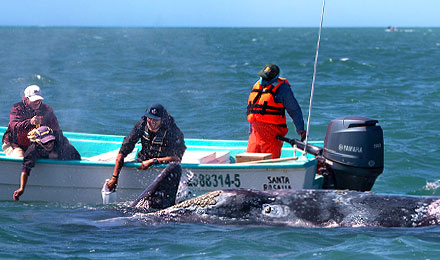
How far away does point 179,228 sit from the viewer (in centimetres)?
814

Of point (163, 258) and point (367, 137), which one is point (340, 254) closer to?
point (163, 258)

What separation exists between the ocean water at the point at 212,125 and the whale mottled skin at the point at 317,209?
0.34ft

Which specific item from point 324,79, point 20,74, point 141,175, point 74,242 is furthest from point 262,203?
point 20,74

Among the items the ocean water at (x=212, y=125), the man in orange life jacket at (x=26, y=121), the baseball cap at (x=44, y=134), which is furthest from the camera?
the man in orange life jacket at (x=26, y=121)

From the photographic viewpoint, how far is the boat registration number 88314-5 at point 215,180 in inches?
414

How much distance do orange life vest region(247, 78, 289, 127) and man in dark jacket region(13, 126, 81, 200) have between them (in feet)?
10.2

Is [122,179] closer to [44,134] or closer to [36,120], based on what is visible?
[44,134]

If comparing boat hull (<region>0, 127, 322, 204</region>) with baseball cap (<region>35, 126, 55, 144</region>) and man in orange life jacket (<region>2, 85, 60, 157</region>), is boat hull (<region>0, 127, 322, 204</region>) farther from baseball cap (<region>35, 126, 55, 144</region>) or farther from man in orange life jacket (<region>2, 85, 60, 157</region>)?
man in orange life jacket (<region>2, 85, 60, 157</region>)

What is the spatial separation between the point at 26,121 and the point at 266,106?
13.3ft

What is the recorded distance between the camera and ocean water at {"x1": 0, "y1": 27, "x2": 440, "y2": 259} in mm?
7625

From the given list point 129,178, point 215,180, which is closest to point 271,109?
point 215,180

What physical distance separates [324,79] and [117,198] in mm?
24912

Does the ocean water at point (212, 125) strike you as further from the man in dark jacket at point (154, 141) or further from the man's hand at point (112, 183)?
the man in dark jacket at point (154, 141)

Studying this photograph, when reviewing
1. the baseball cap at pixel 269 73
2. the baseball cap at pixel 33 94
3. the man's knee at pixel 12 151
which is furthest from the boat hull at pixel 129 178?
the baseball cap at pixel 269 73
